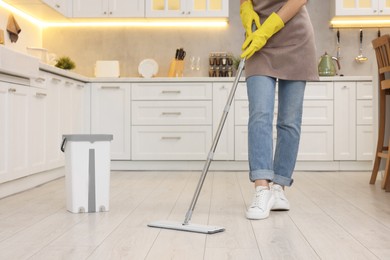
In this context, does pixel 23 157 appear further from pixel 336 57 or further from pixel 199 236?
pixel 336 57

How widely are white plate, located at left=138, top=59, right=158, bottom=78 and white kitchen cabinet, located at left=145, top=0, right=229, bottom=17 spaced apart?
465mm

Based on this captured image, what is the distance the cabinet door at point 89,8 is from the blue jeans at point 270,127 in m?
3.06

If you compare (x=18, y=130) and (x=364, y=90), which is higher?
(x=364, y=90)

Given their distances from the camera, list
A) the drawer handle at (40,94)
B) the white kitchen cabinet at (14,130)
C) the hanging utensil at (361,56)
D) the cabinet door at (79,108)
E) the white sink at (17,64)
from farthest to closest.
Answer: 1. the hanging utensil at (361,56)
2. the cabinet door at (79,108)
3. the drawer handle at (40,94)
4. the white kitchen cabinet at (14,130)
5. the white sink at (17,64)

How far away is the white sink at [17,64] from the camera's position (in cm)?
308

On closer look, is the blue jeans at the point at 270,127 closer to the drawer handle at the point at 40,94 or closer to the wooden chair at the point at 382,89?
the wooden chair at the point at 382,89

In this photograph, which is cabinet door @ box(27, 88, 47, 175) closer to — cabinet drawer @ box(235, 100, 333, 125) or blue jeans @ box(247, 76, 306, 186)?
blue jeans @ box(247, 76, 306, 186)

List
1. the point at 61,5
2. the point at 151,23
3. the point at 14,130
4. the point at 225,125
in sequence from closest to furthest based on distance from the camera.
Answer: the point at 14,130, the point at 225,125, the point at 61,5, the point at 151,23

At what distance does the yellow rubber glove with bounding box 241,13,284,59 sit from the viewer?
2.52 m

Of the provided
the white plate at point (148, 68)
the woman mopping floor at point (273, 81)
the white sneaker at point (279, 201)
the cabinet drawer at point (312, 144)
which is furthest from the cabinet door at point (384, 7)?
the white sneaker at point (279, 201)

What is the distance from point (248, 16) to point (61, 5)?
295 cm

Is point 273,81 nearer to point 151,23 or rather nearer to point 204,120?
point 204,120

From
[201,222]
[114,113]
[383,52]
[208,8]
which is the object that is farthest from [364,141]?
[201,222]

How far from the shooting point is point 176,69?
5371 millimetres
